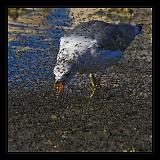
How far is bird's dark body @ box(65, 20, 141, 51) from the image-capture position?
8.46 metres

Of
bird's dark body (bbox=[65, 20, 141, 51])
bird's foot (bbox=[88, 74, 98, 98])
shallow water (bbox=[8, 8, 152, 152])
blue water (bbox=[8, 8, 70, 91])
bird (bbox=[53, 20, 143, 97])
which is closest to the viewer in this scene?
shallow water (bbox=[8, 8, 152, 152])

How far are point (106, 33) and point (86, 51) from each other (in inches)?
27.4

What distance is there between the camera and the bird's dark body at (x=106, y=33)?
8.46 m

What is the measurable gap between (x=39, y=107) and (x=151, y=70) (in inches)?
117

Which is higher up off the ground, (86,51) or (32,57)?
(86,51)

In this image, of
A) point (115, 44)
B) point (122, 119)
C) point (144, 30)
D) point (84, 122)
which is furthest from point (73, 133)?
point (144, 30)

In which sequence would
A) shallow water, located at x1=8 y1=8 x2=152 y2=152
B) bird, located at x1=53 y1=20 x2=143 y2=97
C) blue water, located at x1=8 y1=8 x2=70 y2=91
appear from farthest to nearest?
1. blue water, located at x1=8 y1=8 x2=70 y2=91
2. bird, located at x1=53 y1=20 x2=143 y2=97
3. shallow water, located at x1=8 y1=8 x2=152 y2=152

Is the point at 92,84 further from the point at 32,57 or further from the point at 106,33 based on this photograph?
the point at 32,57

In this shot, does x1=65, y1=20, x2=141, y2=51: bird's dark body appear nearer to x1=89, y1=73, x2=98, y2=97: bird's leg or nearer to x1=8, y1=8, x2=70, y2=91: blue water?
x1=89, y1=73, x2=98, y2=97: bird's leg

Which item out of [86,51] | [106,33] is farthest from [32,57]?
[86,51]

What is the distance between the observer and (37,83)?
31.6ft

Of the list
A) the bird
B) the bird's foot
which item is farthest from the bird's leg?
the bird

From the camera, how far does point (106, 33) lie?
28.5 feet

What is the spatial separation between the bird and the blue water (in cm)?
135
